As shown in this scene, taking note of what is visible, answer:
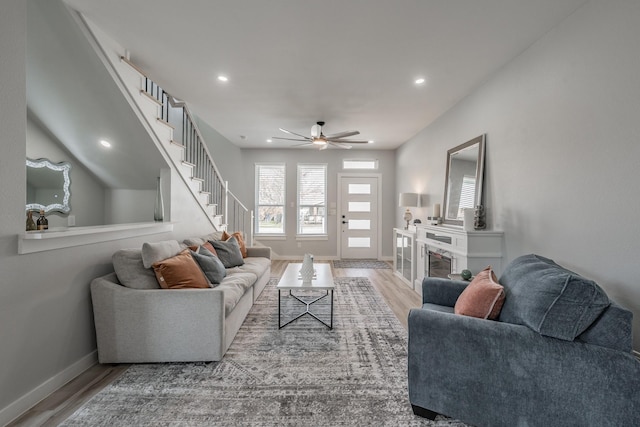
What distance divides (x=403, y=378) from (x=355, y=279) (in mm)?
2798

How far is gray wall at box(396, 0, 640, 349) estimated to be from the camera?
5.68 feet

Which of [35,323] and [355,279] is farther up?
[35,323]

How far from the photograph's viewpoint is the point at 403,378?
6.43 ft

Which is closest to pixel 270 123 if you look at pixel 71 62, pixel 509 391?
pixel 71 62

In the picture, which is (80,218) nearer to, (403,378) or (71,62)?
(71,62)

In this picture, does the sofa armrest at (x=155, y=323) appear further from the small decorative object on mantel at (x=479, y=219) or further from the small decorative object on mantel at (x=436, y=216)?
the small decorative object on mantel at (x=436, y=216)

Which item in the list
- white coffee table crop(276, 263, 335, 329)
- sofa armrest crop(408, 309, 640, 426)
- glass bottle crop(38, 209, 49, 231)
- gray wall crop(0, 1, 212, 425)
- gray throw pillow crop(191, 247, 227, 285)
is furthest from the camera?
gray throw pillow crop(191, 247, 227, 285)

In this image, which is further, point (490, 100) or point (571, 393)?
point (490, 100)

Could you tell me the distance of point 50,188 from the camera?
3076 millimetres

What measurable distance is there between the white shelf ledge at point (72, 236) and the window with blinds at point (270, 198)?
374 centimetres

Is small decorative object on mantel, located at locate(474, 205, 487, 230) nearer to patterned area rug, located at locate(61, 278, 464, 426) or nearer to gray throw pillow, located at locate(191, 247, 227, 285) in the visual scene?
patterned area rug, located at locate(61, 278, 464, 426)

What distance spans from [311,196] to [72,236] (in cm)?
496

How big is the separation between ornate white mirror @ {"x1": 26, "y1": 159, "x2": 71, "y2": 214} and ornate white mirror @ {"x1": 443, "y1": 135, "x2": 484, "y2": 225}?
4.75 meters

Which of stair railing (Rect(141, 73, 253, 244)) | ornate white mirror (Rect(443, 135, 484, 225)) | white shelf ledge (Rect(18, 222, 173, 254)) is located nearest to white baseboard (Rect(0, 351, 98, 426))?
white shelf ledge (Rect(18, 222, 173, 254))
